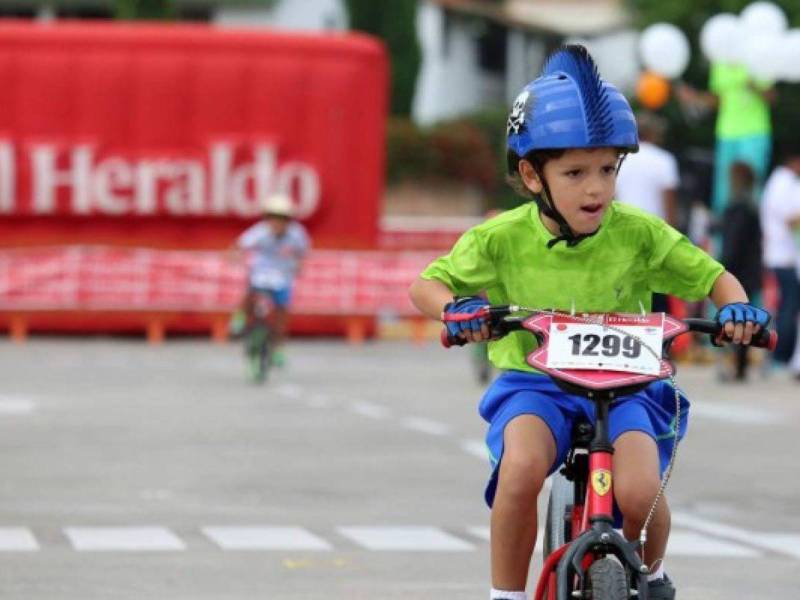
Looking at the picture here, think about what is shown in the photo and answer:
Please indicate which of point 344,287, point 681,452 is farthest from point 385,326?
point 681,452

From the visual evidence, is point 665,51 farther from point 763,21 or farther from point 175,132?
point 175,132

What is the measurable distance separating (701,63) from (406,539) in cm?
6267

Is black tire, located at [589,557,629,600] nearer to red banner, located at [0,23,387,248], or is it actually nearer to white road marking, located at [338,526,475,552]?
white road marking, located at [338,526,475,552]

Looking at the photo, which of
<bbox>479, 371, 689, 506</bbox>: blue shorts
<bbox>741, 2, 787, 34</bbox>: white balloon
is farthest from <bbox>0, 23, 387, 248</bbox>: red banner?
<bbox>479, 371, 689, 506</bbox>: blue shorts

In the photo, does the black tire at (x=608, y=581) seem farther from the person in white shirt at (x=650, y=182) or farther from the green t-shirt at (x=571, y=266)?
the person in white shirt at (x=650, y=182)

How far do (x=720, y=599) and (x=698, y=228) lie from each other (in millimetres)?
20339

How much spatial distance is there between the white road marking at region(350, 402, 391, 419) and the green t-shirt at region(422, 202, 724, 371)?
11022 mm

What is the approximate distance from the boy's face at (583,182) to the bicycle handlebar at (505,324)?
29cm

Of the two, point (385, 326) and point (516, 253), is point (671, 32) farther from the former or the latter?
point (516, 253)

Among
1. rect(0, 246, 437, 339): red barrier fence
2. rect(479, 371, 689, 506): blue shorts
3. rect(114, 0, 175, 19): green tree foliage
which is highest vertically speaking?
rect(114, 0, 175, 19): green tree foliage

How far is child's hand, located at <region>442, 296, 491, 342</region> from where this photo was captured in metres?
6.25

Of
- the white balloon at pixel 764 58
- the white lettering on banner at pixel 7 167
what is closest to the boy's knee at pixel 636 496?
the white balloon at pixel 764 58

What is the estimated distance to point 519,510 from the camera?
6.45 meters

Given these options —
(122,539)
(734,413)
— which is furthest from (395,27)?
(122,539)
